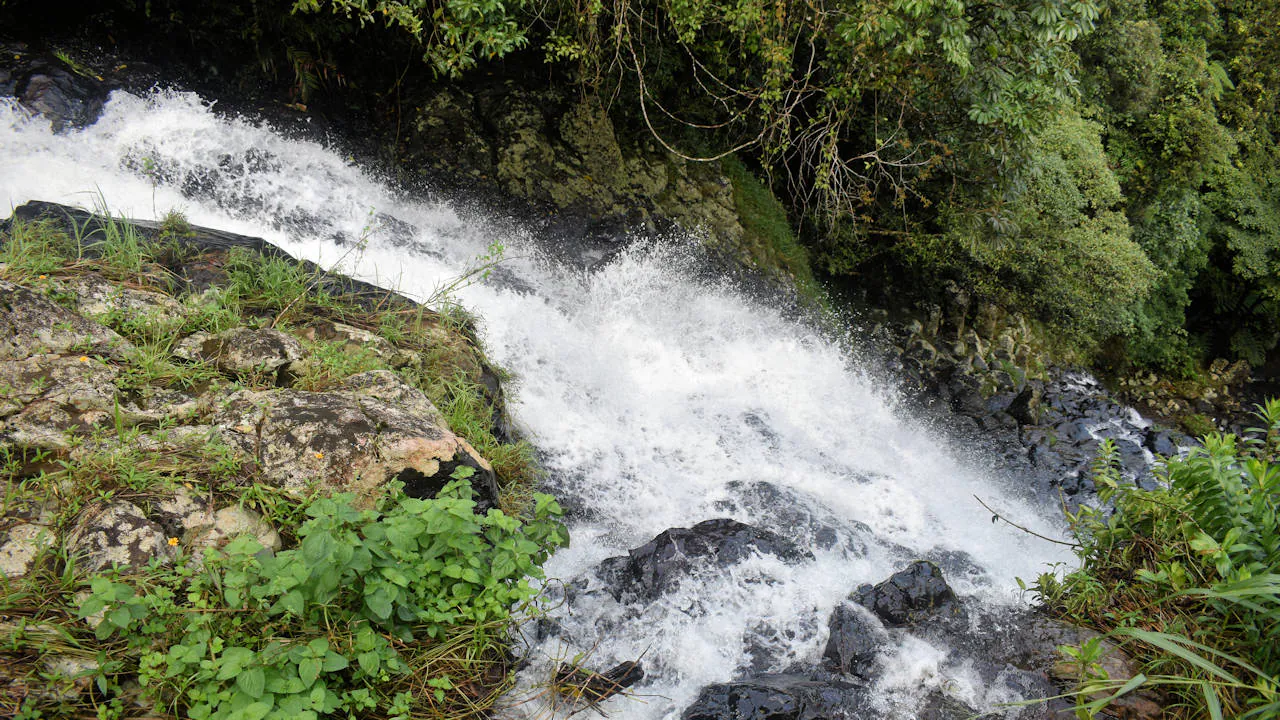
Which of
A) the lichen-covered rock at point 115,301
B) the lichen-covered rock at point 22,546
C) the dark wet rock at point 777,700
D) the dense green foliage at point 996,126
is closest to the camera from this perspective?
the lichen-covered rock at point 22,546

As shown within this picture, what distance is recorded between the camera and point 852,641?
3516 millimetres

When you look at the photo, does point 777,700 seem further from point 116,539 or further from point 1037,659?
point 116,539

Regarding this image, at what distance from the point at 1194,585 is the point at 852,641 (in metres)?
1.44

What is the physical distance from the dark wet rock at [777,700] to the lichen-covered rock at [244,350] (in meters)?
2.53

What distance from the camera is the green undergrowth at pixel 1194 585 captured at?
2332mm

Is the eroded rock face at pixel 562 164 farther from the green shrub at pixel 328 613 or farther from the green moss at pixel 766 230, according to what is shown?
the green shrub at pixel 328 613

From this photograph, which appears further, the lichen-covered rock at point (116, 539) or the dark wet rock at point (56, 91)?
the dark wet rock at point (56, 91)

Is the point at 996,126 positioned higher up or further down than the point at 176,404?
higher up

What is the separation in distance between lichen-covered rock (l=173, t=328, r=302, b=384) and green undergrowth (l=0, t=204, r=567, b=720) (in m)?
0.05

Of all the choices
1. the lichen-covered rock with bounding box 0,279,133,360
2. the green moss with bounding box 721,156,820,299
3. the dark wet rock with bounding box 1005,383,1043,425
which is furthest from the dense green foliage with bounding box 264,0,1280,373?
the lichen-covered rock with bounding box 0,279,133,360

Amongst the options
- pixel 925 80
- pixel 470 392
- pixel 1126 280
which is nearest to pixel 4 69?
pixel 470 392

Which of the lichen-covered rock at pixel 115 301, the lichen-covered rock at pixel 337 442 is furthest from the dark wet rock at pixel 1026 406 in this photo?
the lichen-covered rock at pixel 115 301

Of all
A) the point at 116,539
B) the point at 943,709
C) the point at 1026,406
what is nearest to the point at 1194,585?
the point at 943,709

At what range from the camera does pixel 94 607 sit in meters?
2.02
